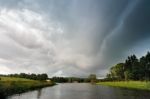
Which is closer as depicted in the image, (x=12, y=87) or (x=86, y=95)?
(x=86, y=95)

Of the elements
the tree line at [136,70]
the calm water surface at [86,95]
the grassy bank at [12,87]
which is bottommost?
the calm water surface at [86,95]

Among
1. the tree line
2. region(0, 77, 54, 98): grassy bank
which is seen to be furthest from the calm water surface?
the tree line

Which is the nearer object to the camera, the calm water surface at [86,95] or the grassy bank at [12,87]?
the calm water surface at [86,95]

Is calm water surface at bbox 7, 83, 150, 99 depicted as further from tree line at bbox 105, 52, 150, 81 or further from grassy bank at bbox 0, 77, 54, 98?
tree line at bbox 105, 52, 150, 81

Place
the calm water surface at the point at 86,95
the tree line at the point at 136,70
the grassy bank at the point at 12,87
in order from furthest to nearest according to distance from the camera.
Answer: the tree line at the point at 136,70
the grassy bank at the point at 12,87
the calm water surface at the point at 86,95

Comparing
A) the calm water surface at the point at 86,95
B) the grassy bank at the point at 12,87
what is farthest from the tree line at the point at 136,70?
the grassy bank at the point at 12,87

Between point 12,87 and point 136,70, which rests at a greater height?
point 136,70

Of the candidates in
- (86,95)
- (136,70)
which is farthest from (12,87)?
(136,70)

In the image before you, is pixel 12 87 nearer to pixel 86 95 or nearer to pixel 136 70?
pixel 86 95

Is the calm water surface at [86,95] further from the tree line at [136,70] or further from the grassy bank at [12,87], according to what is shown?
the tree line at [136,70]

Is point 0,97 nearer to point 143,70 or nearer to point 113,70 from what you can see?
point 143,70

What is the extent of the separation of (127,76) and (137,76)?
10.4 meters

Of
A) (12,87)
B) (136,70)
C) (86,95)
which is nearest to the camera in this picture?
(86,95)

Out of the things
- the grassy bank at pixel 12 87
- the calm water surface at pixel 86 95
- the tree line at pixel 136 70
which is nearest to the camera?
the calm water surface at pixel 86 95
